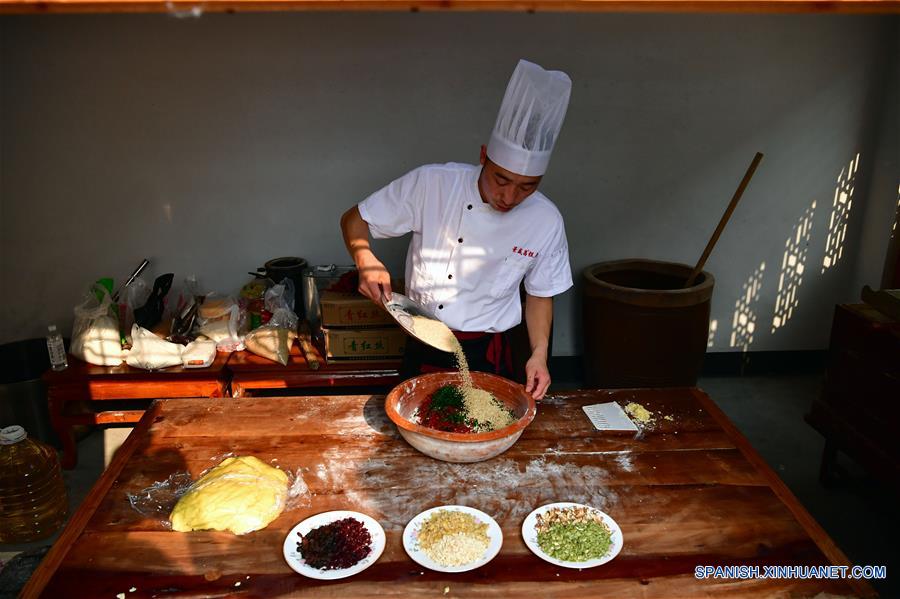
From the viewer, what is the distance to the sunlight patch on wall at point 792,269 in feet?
15.0

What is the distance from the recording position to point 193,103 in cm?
402

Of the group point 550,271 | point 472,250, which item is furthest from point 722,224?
point 472,250

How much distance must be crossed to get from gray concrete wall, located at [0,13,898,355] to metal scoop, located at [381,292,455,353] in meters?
1.93

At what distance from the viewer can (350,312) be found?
385cm

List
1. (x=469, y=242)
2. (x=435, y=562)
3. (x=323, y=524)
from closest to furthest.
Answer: (x=435, y=562) → (x=323, y=524) → (x=469, y=242)

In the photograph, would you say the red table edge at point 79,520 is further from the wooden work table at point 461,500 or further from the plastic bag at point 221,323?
the plastic bag at point 221,323

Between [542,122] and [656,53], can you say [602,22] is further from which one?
[542,122]

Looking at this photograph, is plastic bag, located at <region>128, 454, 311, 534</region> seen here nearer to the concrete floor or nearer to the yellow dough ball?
the yellow dough ball

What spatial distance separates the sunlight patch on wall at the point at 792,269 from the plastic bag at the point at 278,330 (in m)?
3.53

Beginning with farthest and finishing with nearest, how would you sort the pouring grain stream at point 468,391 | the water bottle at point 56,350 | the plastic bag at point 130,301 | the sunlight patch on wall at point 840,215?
the sunlight patch on wall at point 840,215, the plastic bag at point 130,301, the water bottle at point 56,350, the pouring grain stream at point 468,391

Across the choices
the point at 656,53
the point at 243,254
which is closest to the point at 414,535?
the point at 243,254

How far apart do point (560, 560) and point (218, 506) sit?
981mm

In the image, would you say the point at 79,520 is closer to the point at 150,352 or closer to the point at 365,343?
the point at 150,352

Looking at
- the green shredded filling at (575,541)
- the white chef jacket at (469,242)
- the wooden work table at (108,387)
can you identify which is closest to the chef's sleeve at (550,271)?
the white chef jacket at (469,242)
